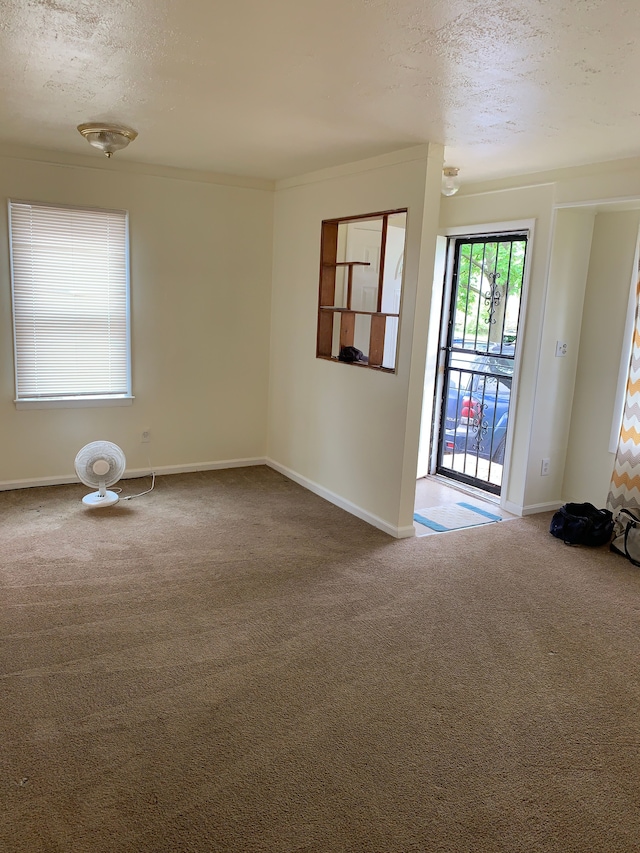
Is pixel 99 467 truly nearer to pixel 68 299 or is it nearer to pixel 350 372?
pixel 68 299

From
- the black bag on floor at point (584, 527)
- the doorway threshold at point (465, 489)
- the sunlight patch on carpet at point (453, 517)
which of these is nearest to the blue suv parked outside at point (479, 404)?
the doorway threshold at point (465, 489)

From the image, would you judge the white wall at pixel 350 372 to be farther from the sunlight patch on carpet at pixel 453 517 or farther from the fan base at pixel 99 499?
the fan base at pixel 99 499

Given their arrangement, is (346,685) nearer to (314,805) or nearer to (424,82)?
(314,805)

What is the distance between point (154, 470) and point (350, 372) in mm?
1897

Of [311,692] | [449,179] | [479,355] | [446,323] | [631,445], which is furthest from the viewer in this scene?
[446,323]

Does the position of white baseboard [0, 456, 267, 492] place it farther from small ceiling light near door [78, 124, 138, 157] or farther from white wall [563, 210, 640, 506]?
white wall [563, 210, 640, 506]

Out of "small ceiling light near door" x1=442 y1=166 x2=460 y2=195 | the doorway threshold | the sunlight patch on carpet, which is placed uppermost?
"small ceiling light near door" x1=442 y1=166 x2=460 y2=195

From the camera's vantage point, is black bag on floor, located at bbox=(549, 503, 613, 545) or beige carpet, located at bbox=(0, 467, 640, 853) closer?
beige carpet, located at bbox=(0, 467, 640, 853)

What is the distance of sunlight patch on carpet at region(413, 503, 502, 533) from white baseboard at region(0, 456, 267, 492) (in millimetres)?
1697

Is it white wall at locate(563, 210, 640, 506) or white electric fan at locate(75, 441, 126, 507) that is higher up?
white wall at locate(563, 210, 640, 506)

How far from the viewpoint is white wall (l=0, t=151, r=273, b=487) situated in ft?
15.0

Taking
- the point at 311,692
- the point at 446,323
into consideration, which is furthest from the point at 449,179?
the point at 311,692

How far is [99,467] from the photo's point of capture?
14.4 feet

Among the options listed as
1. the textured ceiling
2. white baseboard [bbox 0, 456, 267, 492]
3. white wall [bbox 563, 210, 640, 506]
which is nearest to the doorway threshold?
white wall [bbox 563, 210, 640, 506]
